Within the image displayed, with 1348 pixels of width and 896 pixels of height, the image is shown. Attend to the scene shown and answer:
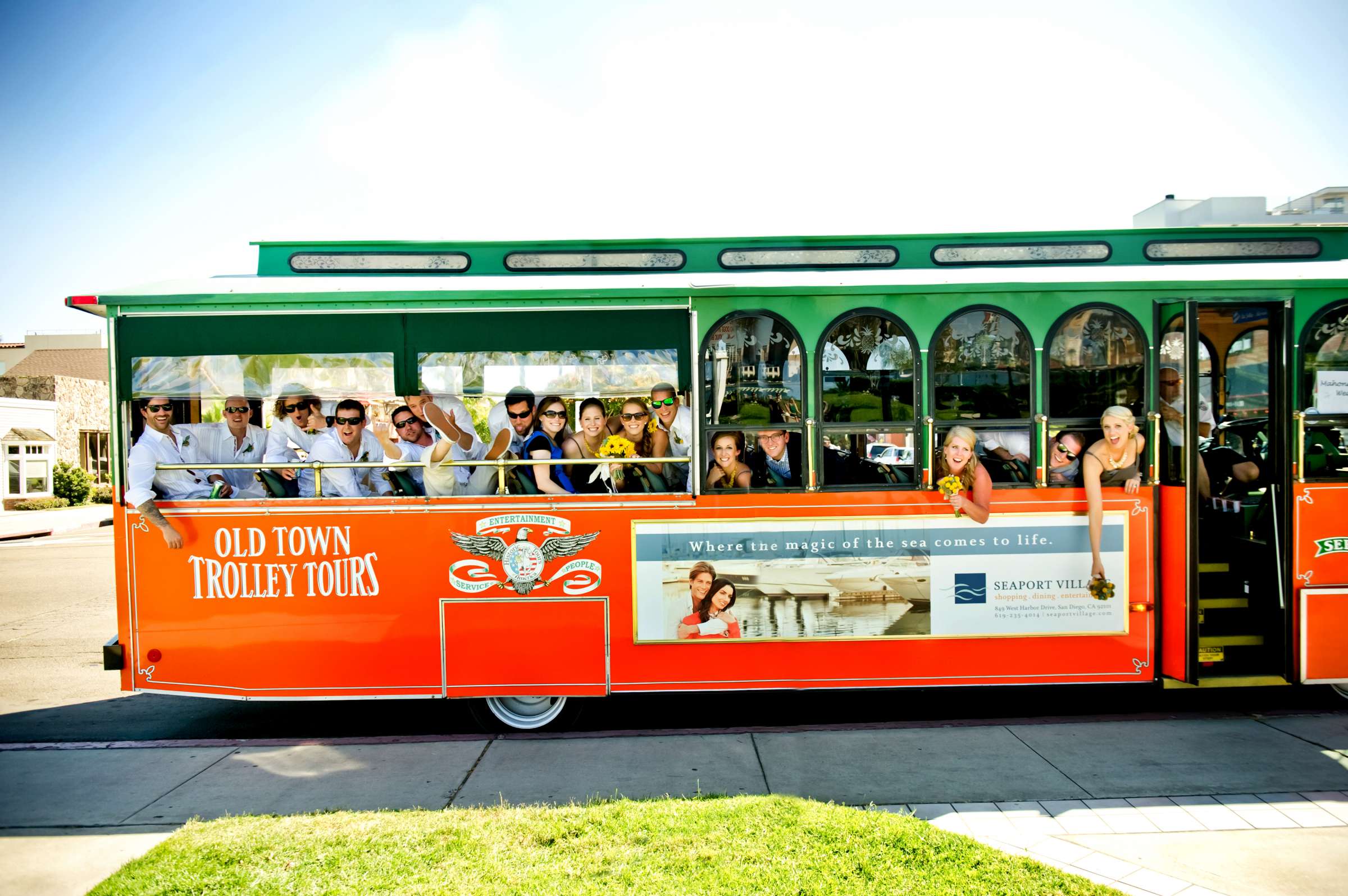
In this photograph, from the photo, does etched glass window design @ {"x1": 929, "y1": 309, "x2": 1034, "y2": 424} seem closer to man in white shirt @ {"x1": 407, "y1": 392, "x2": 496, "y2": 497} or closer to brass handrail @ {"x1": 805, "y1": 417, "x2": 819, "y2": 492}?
brass handrail @ {"x1": 805, "y1": 417, "x2": 819, "y2": 492}

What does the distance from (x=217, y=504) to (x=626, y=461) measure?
2737 mm

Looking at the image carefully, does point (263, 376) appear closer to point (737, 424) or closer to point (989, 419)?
point (737, 424)

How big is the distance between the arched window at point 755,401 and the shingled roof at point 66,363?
45988 mm

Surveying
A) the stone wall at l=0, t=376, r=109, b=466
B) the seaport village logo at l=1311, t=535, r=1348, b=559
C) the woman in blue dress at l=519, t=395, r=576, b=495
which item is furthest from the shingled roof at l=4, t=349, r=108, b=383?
the seaport village logo at l=1311, t=535, r=1348, b=559

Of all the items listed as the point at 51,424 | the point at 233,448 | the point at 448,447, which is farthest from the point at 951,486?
the point at 51,424

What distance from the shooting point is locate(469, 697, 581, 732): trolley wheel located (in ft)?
19.4

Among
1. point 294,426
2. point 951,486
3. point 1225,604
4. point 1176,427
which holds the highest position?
point 294,426

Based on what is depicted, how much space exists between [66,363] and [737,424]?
48.7 m

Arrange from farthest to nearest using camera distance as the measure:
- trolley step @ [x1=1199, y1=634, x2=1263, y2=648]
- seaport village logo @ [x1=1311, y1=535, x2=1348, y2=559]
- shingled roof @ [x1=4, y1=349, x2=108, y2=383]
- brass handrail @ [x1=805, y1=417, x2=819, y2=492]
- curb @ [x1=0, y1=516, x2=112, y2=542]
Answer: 1. shingled roof @ [x1=4, y1=349, x2=108, y2=383]
2. curb @ [x1=0, y1=516, x2=112, y2=542]
3. trolley step @ [x1=1199, y1=634, x2=1263, y2=648]
4. seaport village logo @ [x1=1311, y1=535, x2=1348, y2=559]
5. brass handrail @ [x1=805, y1=417, x2=819, y2=492]

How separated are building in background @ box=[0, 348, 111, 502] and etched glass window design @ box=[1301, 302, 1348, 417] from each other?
94.8ft

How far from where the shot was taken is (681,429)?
561 cm

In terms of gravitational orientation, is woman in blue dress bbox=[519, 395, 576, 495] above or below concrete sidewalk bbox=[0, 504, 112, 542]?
above

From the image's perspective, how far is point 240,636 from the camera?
561cm

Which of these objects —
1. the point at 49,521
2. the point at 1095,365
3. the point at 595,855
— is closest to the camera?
the point at 595,855
